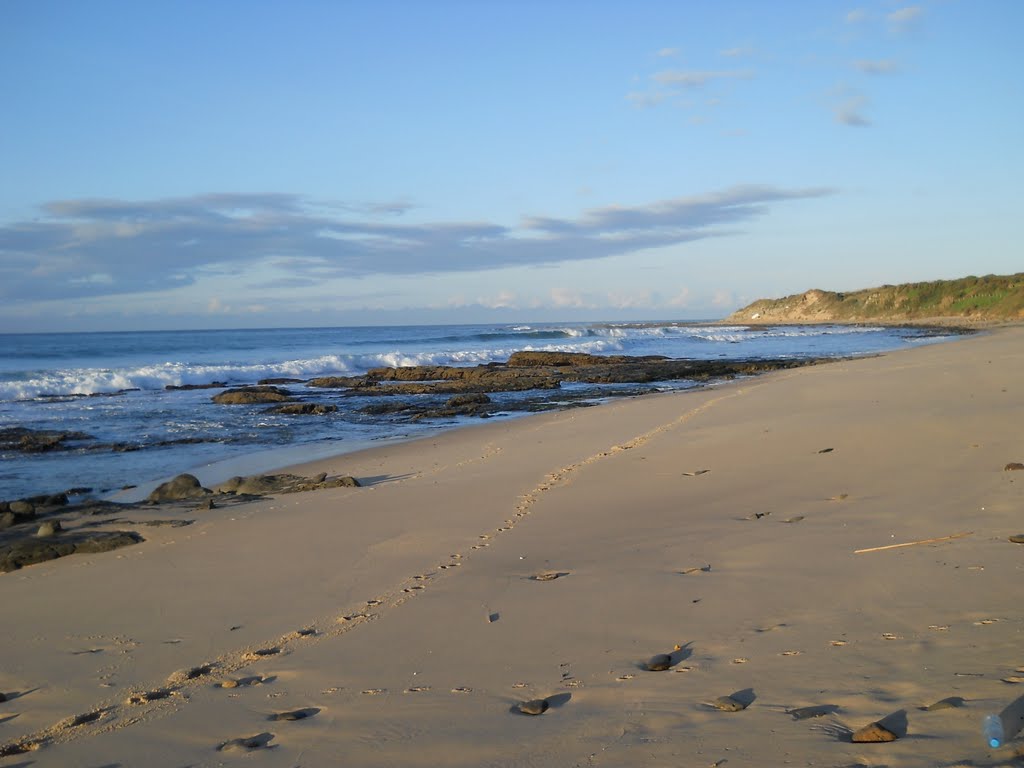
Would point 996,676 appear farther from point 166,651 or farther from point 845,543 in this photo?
point 166,651

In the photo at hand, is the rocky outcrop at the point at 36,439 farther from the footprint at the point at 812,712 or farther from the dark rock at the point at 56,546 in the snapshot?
the footprint at the point at 812,712

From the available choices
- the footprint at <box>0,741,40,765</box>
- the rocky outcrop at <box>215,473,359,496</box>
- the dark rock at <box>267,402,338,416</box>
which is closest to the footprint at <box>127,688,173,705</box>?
the footprint at <box>0,741,40,765</box>

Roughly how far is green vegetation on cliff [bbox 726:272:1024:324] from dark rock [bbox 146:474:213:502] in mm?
54699

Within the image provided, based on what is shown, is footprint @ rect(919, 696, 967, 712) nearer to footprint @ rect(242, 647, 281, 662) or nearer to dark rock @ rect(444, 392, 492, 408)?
footprint @ rect(242, 647, 281, 662)

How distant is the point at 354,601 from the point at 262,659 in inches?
36.6

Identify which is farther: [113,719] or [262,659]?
[262,659]

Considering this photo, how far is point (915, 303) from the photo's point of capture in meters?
70.4

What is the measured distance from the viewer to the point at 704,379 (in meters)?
23.9

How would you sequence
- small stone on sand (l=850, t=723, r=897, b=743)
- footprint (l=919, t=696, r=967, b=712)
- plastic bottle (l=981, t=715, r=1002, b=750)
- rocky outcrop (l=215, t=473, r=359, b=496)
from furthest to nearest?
rocky outcrop (l=215, t=473, r=359, b=496) → footprint (l=919, t=696, r=967, b=712) → small stone on sand (l=850, t=723, r=897, b=743) → plastic bottle (l=981, t=715, r=1002, b=750)

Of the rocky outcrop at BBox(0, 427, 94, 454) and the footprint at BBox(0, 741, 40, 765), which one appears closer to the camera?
the footprint at BBox(0, 741, 40, 765)

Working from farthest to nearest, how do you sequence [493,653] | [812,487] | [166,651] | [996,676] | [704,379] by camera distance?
[704,379]
[812,487]
[166,651]
[493,653]
[996,676]

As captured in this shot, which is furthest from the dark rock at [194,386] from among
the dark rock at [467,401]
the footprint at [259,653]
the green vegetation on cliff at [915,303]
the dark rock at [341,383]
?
the green vegetation on cliff at [915,303]

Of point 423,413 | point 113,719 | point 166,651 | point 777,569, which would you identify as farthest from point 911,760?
point 423,413

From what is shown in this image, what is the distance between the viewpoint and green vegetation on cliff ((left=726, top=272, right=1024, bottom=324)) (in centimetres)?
5597
